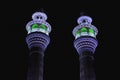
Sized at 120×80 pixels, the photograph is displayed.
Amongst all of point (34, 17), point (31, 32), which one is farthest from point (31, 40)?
point (34, 17)

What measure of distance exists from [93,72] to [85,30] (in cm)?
Answer: 1423

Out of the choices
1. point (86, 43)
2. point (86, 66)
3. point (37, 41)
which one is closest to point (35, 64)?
point (37, 41)

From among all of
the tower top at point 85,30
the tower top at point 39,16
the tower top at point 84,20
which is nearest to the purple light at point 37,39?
the tower top at point 39,16

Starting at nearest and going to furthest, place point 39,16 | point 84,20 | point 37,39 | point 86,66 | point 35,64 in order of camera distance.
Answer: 1. point 35,64
2. point 86,66
3. point 37,39
4. point 39,16
5. point 84,20

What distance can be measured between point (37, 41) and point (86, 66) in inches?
631

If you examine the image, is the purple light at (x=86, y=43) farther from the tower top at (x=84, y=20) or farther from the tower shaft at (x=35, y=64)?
the tower shaft at (x=35, y=64)

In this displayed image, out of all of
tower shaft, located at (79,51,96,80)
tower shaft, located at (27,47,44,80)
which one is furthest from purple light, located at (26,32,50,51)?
tower shaft, located at (79,51,96,80)

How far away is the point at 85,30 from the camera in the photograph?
91.8 m

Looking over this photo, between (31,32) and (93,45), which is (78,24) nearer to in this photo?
(93,45)

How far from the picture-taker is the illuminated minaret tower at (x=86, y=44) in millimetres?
84250

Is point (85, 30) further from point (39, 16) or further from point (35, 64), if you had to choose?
point (35, 64)

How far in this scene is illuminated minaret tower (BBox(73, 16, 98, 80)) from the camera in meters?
84.2

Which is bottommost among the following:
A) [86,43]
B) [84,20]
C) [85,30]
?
[86,43]

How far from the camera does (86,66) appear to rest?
84.7 m
